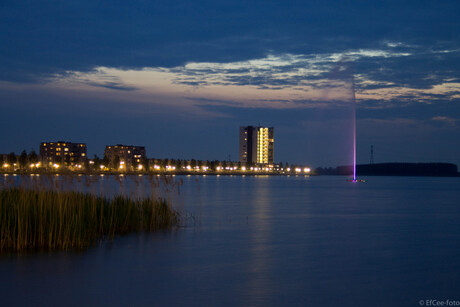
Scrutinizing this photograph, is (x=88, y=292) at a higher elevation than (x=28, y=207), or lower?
lower

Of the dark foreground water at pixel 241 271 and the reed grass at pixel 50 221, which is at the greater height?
the reed grass at pixel 50 221

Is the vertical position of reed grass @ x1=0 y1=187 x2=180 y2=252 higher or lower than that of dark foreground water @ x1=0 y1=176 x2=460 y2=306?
higher

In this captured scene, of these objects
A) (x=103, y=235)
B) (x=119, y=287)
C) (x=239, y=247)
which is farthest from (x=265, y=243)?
(x=119, y=287)

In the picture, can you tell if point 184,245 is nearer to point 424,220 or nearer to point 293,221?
point 293,221

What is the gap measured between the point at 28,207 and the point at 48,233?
942 millimetres

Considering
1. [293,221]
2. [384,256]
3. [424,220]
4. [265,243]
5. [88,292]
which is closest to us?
[88,292]

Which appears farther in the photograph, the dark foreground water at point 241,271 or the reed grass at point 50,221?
the reed grass at point 50,221

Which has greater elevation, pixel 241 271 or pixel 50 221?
pixel 50 221

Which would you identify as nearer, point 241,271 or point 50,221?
point 241,271

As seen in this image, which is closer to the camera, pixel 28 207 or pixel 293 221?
pixel 28 207

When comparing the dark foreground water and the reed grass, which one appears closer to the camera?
the dark foreground water

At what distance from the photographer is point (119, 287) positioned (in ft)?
36.4

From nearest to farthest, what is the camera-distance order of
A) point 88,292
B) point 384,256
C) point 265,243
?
1. point 88,292
2. point 384,256
3. point 265,243

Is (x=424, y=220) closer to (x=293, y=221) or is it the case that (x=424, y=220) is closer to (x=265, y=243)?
(x=293, y=221)
